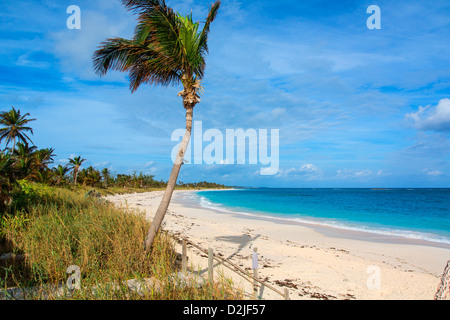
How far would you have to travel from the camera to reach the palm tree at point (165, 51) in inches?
288

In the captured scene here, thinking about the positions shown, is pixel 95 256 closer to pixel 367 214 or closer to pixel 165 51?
pixel 165 51

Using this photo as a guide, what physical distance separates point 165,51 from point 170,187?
3.84m

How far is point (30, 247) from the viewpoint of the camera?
21.7 feet

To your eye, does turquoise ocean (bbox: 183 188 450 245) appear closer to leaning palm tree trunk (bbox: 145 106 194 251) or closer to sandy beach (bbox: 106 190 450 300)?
sandy beach (bbox: 106 190 450 300)

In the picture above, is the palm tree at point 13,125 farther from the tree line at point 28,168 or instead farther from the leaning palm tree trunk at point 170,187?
the leaning palm tree trunk at point 170,187

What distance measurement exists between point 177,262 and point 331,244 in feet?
29.4

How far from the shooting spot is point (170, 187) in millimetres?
7227

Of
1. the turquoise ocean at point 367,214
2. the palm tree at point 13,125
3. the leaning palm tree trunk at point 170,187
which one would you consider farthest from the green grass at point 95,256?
the palm tree at point 13,125

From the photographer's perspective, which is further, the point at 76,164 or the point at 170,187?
the point at 76,164

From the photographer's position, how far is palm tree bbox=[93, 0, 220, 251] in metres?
Answer: 7.30

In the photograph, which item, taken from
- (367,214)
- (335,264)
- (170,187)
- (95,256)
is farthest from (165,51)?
(367,214)
